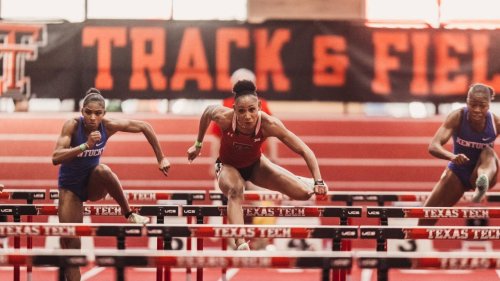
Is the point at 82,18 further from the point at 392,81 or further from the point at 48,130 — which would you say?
the point at 392,81

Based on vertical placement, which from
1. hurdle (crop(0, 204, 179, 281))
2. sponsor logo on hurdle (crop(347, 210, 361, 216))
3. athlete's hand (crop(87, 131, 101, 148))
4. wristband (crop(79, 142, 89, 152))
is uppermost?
athlete's hand (crop(87, 131, 101, 148))

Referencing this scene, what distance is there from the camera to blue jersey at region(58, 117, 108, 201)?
6.14 meters

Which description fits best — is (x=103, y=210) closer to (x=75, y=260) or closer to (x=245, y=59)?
(x=75, y=260)

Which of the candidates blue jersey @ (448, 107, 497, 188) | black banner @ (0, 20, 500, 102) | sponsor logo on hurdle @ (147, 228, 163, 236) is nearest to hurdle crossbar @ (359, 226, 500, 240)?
sponsor logo on hurdle @ (147, 228, 163, 236)

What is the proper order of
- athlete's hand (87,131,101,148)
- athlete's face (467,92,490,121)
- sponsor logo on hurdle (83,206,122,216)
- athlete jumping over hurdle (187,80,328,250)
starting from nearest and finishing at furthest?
athlete's hand (87,131,101,148) < athlete jumping over hurdle (187,80,328,250) < sponsor logo on hurdle (83,206,122,216) < athlete's face (467,92,490,121)

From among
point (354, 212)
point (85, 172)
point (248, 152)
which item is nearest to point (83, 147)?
point (85, 172)

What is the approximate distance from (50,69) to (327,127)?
149 inches

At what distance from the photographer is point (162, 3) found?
1037cm

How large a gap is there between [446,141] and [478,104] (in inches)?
17.3

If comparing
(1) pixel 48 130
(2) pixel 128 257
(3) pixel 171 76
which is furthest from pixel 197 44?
(2) pixel 128 257

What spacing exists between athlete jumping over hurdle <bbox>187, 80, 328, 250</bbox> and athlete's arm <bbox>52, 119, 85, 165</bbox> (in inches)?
39.9

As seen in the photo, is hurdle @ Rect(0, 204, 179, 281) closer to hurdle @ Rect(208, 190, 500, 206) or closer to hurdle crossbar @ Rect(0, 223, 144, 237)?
hurdle @ Rect(208, 190, 500, 206)

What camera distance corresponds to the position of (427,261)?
3.94 m

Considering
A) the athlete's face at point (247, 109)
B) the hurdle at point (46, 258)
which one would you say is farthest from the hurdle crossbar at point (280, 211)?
the hurdle at point (46, 258)
